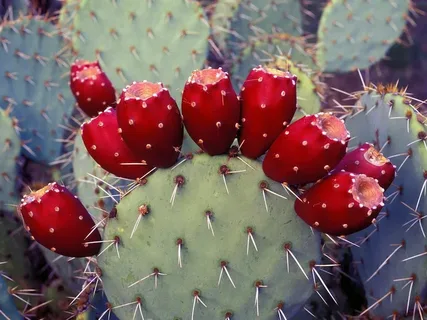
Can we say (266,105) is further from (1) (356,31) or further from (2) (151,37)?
(1) (356,31)

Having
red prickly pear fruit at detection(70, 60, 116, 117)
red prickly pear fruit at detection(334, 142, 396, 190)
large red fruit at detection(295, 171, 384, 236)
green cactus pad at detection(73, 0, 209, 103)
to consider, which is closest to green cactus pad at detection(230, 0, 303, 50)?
green cactus pad at detection(73, 0, 209, 103)

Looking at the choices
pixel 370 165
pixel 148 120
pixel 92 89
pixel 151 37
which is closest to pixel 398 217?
pixel 370 165

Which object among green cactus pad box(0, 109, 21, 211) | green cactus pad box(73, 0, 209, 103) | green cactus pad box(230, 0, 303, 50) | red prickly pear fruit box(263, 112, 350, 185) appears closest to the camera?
red prickly pear fruit box(263, 112, 350, 185)

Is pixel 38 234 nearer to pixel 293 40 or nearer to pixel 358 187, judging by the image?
pixel 358 187

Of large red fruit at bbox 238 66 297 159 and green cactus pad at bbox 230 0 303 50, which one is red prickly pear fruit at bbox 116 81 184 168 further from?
green cactus pad at bbox 230 0 303 50

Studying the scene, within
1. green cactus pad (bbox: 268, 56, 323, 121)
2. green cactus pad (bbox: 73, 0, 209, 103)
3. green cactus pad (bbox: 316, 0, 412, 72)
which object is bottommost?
green cactus pad (bbox: 316, 0, 412, 72)

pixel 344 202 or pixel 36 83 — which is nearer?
pixel 344 202

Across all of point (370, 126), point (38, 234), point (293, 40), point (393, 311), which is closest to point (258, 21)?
point (293, 40)
